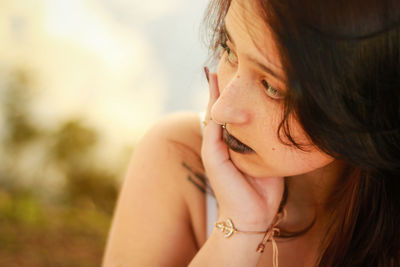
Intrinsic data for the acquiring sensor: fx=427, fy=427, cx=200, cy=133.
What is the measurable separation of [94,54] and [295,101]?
95.4 inches

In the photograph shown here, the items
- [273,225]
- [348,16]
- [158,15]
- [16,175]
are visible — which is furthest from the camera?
[158,15]

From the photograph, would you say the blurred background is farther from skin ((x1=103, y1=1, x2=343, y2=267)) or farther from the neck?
the neck

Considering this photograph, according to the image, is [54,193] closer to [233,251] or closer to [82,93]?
[82,93]

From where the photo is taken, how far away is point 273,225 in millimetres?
1283

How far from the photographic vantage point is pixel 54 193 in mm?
3037

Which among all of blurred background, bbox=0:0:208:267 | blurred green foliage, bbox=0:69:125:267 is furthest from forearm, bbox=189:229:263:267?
blurred background, bbox=0:0:208:267

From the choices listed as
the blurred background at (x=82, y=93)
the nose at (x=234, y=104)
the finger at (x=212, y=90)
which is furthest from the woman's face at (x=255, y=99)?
the blurred background at (x=82, y=93)

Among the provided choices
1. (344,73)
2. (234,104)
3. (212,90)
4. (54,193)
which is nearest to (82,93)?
(54,193)

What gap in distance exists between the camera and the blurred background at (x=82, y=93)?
3.00 m

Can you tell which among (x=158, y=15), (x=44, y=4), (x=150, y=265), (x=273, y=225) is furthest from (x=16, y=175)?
(x=273, y=225)

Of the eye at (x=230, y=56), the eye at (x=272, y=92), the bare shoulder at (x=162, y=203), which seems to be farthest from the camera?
the bare shoulder at (x=162, y=203)

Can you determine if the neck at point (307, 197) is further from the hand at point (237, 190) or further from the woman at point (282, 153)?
the hand at point (237, 190)

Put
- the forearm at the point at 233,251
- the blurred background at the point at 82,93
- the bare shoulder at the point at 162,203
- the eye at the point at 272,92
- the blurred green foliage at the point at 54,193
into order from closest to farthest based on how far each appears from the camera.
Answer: the eye at the point at 272,92, the forearm at the point at 233,251, the bare shoulder at the point at 162,203, the blurred green foliage at the point at 54,193, the blurred background at the point at 82,93

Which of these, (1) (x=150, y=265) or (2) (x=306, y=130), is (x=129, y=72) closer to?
(1) (x=150, y=265)
